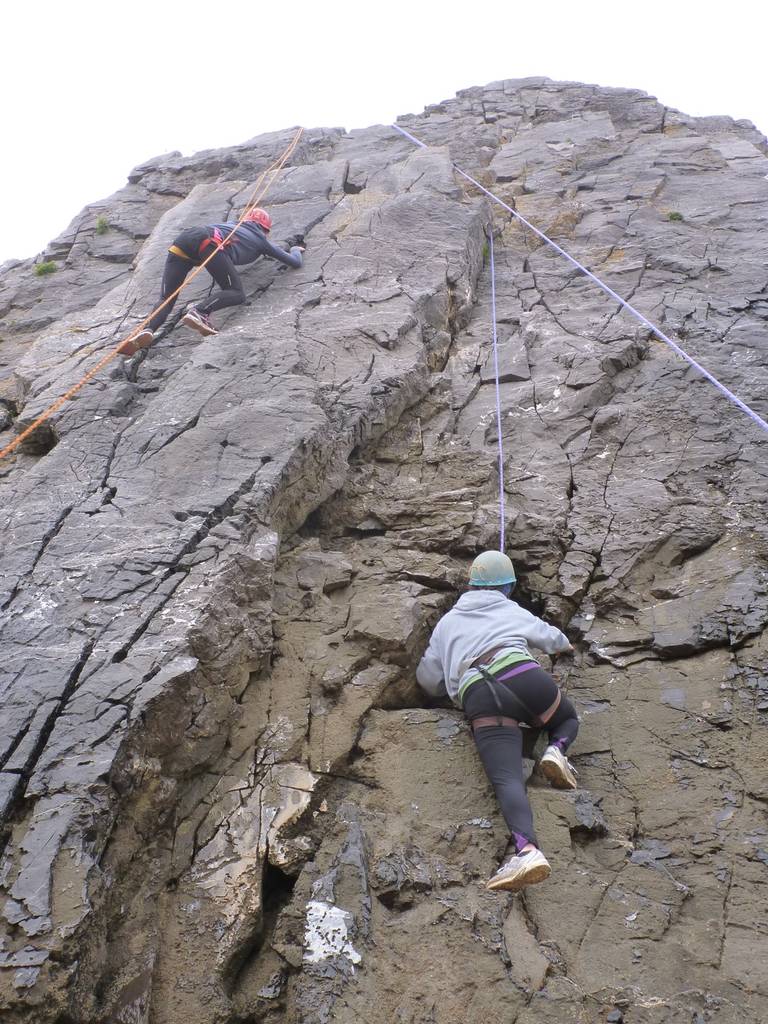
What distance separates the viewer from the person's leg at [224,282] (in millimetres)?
7395

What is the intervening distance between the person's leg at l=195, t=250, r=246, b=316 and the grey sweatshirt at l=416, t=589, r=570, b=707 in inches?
159

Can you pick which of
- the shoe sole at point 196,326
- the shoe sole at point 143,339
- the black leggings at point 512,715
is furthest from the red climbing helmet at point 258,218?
the black leggings at point 512,715

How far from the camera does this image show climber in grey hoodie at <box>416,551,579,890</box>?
3758mm

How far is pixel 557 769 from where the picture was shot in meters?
4.05

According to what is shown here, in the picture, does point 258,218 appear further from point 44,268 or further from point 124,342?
point 44,268

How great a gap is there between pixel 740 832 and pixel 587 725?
2.99 feet

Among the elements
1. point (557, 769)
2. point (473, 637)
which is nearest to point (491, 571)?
point (473, 637)

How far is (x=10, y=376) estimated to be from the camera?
755cm

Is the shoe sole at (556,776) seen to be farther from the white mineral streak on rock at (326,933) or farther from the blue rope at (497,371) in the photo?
the blue rope at (497,371)

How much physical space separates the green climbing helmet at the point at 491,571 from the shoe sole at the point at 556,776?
107 cm

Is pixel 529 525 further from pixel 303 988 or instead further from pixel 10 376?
pixel 10 376

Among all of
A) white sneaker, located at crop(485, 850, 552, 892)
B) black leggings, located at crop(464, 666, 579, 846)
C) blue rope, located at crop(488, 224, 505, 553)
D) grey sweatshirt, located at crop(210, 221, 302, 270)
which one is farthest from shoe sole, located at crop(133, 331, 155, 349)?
white sneaker, located at crop(485, 850, 552, 892)

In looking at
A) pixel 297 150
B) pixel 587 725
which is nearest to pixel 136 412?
pixel 587 725

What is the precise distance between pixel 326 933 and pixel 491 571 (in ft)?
6.87
